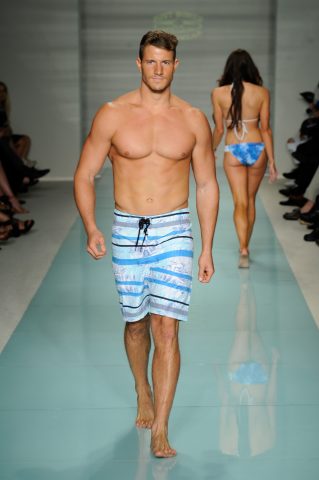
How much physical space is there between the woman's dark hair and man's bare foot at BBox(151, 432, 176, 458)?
3.23 m

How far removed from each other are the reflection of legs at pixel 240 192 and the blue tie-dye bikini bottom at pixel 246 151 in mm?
39

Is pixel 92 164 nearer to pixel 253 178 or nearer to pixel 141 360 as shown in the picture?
pixel 141 360

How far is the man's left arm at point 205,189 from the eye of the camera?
11.0ft

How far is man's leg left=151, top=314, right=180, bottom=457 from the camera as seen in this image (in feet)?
10.8

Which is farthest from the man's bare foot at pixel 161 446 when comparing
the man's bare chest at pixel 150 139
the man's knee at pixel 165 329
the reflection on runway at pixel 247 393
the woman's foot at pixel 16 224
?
the woman's foot at pixel 16 224

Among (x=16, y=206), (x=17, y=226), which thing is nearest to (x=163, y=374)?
(x=17, y=226)

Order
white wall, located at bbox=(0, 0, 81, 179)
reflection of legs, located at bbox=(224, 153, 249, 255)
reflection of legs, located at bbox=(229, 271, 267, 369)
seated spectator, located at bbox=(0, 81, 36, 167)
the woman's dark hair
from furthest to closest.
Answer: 1. white wall, located at bbox=(0, 0, 81, 179)
2. seated spectator, located at bbox=(0, 81, 36, 167)
3. reflection of legs, located at bbox=(224, 153, 249, 255)
4. the woman's dark hair
5. reflection of legs, located at bbox=(229, 271, 267, 369)

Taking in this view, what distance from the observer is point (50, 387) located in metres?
4.03

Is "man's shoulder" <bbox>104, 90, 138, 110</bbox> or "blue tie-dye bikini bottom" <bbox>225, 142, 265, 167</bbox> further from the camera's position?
"blue tie-dye bikini bottom" <bbox>225, 142, 265, 167</bbox>

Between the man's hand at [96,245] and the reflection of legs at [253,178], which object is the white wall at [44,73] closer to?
the reflection of legs at [253,178]

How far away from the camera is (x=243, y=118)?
6234mm

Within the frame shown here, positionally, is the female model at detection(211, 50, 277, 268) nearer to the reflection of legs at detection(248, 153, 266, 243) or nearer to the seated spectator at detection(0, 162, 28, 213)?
the reflection of legs at detection(248, 153, 266, 243)

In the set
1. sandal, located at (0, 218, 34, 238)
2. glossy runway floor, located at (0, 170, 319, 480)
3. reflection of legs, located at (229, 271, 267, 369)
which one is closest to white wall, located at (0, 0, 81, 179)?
sandal, located at (0, 218, 34, 238)

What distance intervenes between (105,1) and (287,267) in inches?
244
